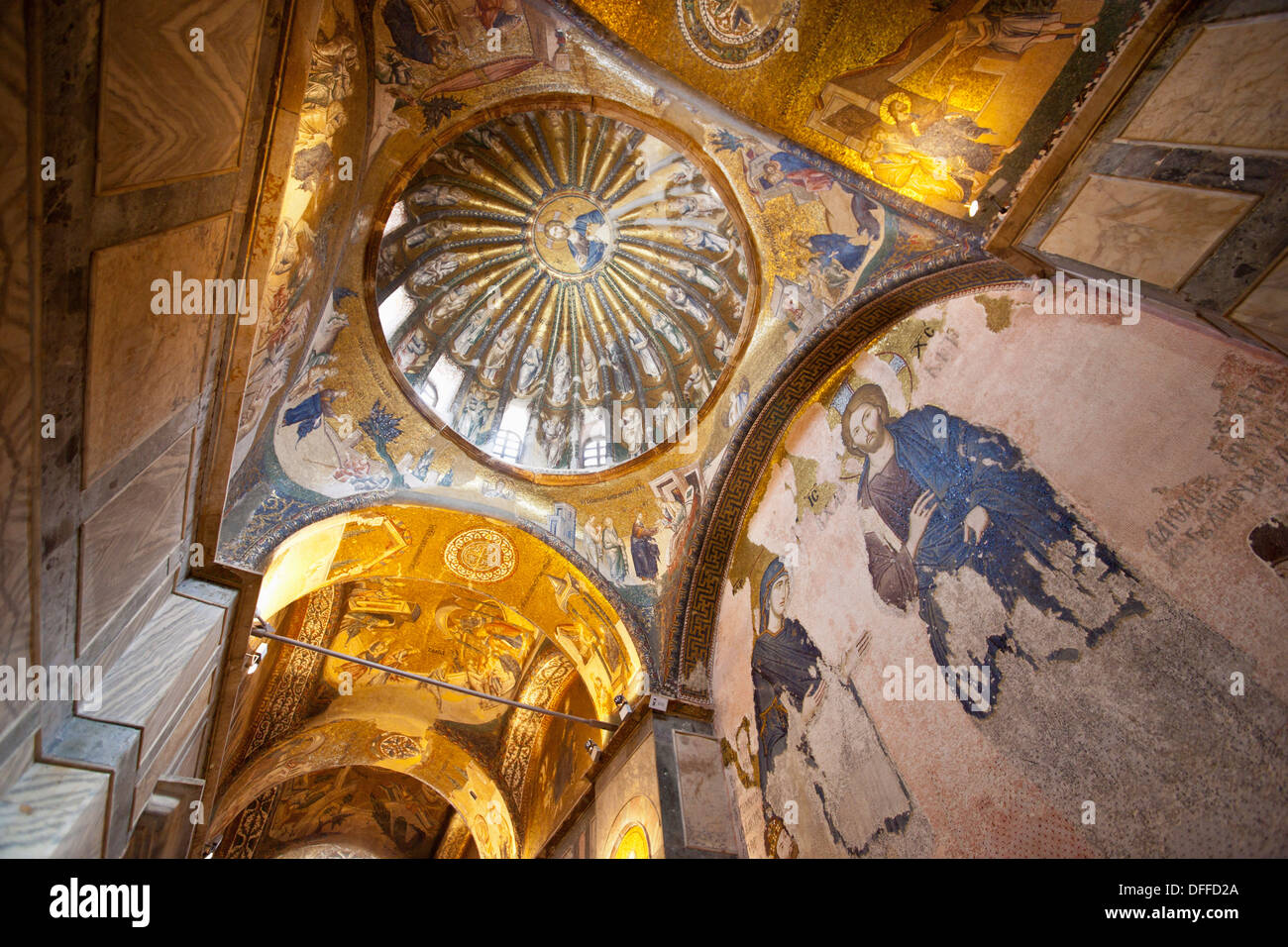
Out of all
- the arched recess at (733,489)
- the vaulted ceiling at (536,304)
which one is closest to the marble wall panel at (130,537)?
the vaulted ceiling at (536,304)

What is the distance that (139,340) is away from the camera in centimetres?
373

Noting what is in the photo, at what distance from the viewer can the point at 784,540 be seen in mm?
8805

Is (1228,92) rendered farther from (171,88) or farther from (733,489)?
(733,489)

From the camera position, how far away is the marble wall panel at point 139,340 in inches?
131

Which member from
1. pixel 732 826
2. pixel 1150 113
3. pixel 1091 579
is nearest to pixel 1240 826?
pixel 1091 579

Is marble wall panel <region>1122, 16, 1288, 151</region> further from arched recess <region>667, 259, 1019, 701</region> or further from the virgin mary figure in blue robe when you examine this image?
arched recess <region>667, 259, 1019, 701</region>

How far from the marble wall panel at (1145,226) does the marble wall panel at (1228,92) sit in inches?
11.8

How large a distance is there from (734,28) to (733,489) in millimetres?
5545

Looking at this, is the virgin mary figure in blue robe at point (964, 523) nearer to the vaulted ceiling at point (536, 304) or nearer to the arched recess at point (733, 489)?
the arched recess at point (733, 489)

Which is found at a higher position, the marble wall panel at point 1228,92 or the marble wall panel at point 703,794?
the marble wall panel at point 1228,92

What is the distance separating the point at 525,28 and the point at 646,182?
410 centimetres

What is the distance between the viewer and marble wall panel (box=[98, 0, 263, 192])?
9.62 ft

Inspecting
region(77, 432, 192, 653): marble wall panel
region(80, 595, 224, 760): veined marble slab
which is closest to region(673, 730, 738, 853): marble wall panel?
region(80, 595, 224, 760): veined marble slab
